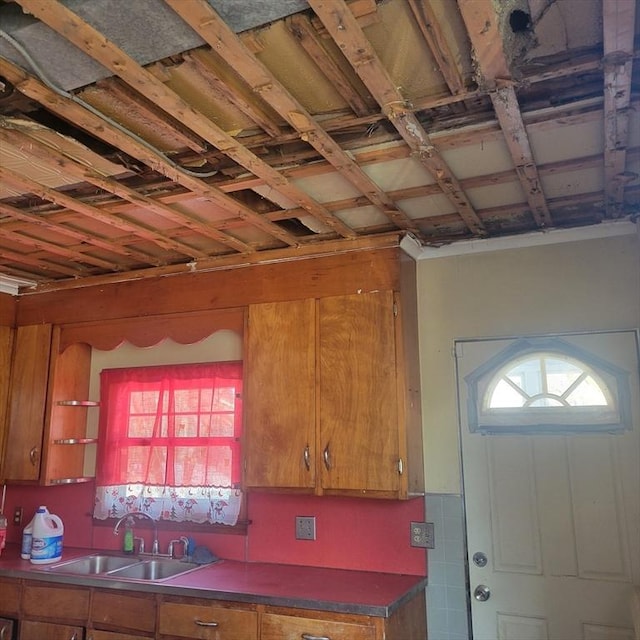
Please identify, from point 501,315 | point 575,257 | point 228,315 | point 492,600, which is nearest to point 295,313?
point 228,315

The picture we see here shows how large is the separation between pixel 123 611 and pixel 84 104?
7.33 feet

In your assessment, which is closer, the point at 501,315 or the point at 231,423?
the point at 501,315

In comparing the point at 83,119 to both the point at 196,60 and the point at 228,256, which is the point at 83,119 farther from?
the point at 228,256

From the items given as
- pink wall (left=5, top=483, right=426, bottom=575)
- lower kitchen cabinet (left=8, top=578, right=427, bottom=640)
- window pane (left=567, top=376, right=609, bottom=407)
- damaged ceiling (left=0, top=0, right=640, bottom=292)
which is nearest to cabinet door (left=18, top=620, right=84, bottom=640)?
lower kitchen cabinet (left=8, top=578, right=427, bottom=640)

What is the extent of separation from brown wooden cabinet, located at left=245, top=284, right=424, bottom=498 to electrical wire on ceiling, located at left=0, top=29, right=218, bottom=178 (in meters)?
1.08

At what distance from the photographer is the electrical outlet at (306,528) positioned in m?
3.09

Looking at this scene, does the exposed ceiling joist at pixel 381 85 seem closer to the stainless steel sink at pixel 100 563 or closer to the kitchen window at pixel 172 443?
the kitchen window at pixel 172 443

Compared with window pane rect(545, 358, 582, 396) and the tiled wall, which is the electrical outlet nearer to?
the tiled wall

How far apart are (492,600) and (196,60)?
2.55 metres

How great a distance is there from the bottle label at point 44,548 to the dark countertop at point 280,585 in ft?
0.23

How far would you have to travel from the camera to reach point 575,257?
9.39 ft

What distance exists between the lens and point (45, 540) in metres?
3.28

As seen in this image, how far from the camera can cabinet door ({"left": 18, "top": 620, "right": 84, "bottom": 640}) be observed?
285cm

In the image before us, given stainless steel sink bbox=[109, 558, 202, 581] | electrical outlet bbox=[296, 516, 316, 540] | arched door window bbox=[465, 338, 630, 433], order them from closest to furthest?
arched door window bbox=[465, 338, 630, 433]
electrical outlet bbox=[296, 516, 316, 540]
stainless steel sink bbox=[109, 558, 202, 581]
